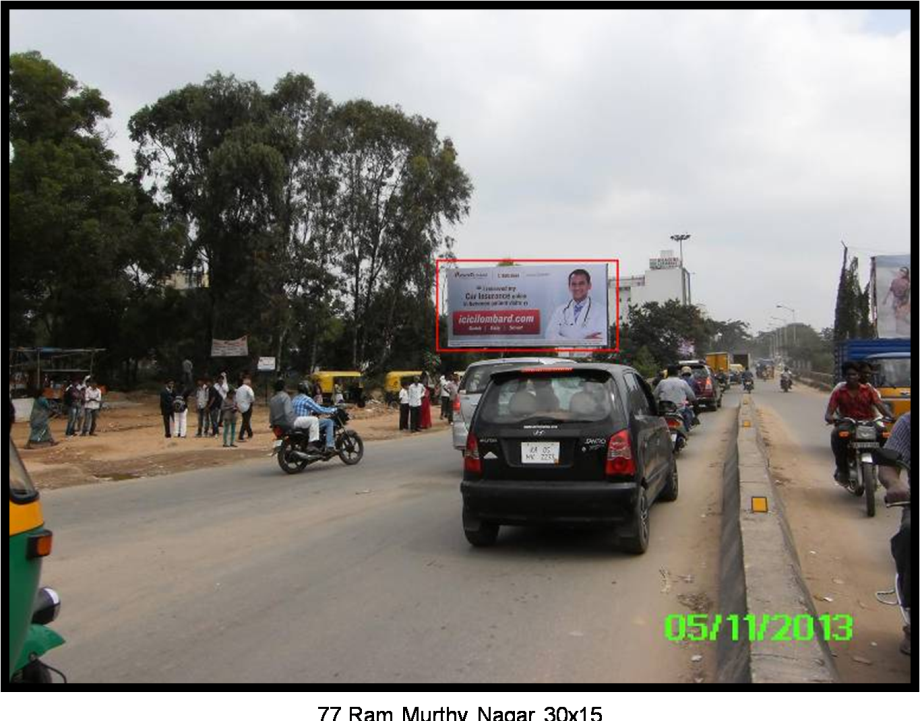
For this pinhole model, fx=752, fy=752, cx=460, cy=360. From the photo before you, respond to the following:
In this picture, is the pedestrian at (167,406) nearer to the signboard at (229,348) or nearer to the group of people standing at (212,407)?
the group of people standing at (212,407)

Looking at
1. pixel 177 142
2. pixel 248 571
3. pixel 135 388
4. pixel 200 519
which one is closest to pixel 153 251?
pixel 177 142

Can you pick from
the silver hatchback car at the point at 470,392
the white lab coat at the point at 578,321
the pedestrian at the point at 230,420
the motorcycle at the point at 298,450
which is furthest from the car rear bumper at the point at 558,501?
the white lab coat at the point at 578,321

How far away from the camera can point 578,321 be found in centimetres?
3612

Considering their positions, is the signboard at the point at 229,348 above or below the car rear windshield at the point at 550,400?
above

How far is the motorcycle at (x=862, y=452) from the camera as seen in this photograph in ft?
26.1

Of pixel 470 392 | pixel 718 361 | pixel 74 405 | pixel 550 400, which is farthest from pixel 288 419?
pixel 718 361

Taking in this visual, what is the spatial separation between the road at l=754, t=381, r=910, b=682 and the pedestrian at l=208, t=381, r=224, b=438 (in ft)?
47.3

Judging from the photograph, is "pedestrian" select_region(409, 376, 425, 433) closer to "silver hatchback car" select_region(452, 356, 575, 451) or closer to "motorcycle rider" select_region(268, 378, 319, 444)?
"motorcycle rider" select_region(268, 378, 319, 444)

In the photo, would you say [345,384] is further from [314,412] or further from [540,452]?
[540,452]

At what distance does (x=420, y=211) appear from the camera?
1721 inches

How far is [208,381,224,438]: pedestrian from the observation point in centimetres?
2072

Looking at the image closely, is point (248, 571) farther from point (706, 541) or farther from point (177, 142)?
point (177, 142)

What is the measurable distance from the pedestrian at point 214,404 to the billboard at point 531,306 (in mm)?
16616

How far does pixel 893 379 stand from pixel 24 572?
47.2 ft
